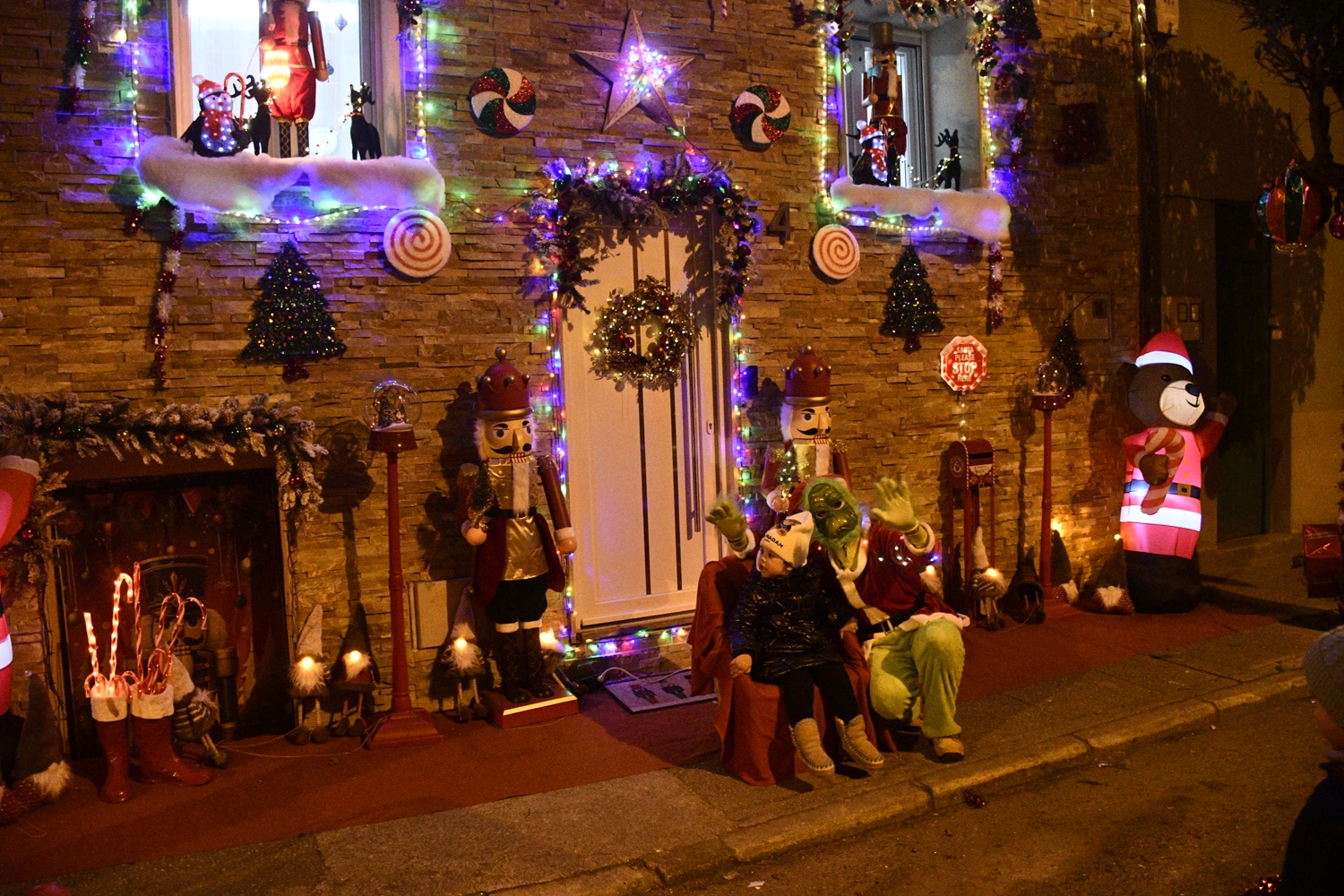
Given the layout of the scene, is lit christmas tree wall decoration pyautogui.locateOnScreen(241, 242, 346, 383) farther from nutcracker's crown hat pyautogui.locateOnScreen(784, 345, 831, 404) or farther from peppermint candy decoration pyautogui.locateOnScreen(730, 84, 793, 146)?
peppermint candy decoration pyautogui.locateOnScreen(730, 84, 793, 146)

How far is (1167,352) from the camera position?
846 cm

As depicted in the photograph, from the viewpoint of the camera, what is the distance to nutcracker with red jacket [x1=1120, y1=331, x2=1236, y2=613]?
8266mm

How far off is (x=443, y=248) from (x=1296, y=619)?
7089mm

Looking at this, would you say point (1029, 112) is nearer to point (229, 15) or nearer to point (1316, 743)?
point (1316, 743)

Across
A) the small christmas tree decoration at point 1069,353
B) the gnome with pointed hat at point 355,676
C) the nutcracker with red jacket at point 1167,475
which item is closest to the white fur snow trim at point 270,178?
the gnome with pointed hat at point 355,676

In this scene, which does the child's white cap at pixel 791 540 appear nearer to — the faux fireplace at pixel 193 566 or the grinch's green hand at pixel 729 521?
the grinch's green hand at pixel 729 521

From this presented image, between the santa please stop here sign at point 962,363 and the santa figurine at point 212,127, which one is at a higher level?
the santa figurine at point 212,127

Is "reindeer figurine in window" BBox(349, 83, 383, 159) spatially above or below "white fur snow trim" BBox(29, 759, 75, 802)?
above

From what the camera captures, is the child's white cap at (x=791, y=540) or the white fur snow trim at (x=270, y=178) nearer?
the child's white cap at (x=791, y=540)

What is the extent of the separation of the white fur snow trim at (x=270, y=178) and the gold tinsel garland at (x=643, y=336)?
1.45 metres

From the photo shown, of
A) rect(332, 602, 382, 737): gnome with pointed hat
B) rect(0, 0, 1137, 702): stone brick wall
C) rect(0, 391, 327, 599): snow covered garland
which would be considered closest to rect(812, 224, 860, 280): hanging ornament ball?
rect(0, 0, 1137, 702): stone brick wall

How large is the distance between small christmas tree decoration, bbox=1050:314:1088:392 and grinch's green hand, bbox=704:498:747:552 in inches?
178

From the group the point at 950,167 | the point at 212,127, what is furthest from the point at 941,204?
the point at 212,127

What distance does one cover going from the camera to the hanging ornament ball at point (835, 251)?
7770 mm
